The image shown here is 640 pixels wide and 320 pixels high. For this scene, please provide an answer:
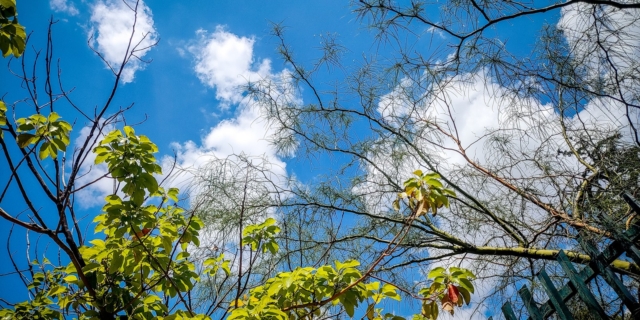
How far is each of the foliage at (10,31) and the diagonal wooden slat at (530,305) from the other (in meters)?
2.48

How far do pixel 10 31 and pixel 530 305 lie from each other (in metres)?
2.56

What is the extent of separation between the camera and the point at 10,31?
5.26ft

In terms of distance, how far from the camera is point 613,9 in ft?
7.67

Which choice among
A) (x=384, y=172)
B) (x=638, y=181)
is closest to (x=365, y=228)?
(x=384, y=172)

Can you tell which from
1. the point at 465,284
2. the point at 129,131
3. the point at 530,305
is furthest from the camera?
the point at 530,305

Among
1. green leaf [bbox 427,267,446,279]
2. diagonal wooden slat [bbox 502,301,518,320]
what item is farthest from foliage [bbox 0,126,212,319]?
diagonal wooden slat [bbox 502,301,518,320]

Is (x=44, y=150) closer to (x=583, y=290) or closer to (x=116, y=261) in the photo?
(x=116, y=261)

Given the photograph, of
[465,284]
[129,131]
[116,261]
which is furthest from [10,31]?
[465,284]

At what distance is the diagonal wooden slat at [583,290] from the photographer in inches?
70.8

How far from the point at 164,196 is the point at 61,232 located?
1.65 ft

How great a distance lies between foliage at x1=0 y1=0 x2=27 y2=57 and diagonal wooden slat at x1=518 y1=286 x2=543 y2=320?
8.15 feet

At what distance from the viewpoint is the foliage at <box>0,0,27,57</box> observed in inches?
62.1

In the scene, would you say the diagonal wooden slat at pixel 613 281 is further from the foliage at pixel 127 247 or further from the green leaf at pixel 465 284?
the foliage at pixel 127 247

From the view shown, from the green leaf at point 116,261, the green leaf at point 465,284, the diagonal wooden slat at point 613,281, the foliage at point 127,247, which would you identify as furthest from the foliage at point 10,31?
the diagonal wooden slat at point 613,281
